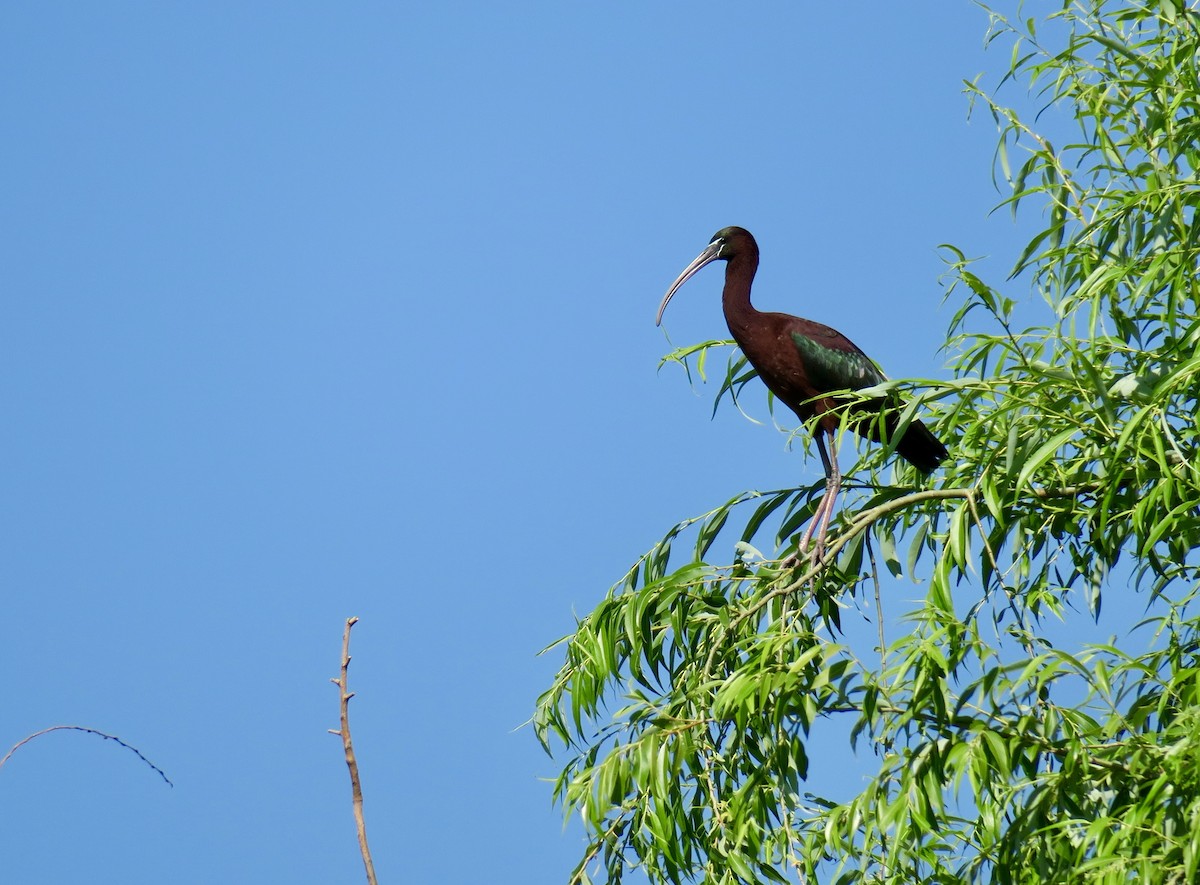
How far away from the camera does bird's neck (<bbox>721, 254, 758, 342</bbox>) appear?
5559mm

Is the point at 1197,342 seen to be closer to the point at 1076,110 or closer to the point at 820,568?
the point at 820,568

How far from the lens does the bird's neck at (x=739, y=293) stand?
5559 mm

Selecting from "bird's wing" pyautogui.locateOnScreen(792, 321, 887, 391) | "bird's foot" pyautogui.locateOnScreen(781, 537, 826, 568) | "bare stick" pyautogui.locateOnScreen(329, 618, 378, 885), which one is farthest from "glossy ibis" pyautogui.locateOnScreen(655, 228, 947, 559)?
"bare stick" pyautogui.locateOnScreen(329, 618, 378, 885)

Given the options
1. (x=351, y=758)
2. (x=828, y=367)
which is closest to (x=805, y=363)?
(x=828, y=367)

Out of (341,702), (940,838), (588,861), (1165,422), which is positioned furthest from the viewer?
(940,838)

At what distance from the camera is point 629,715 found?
3742 mm

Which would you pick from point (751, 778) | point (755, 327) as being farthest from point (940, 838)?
point (755, 327)

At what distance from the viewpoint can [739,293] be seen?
5.75 metres

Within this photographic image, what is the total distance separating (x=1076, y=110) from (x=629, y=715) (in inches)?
96.5

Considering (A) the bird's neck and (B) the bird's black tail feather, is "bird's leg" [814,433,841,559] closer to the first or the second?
(B) the bird's black tail feather

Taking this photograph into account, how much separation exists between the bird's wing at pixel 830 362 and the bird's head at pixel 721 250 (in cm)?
69

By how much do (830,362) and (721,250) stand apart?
0.93m

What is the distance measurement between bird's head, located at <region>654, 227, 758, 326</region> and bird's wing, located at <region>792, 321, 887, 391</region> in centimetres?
69

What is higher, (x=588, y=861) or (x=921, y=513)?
(x=921, y=513)
